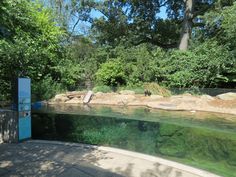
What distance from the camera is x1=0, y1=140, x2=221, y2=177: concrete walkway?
4.04 m

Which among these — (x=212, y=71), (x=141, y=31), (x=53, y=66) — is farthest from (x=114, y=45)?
(x=212, y=71)

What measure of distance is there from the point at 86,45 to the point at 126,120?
52.6 feet

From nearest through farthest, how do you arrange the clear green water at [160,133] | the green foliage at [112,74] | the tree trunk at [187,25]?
→ the clear green water at [160,133]
the green foliage at [112,74]
the tree trunk at [187,25]

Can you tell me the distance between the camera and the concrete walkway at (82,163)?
4039 millimetres

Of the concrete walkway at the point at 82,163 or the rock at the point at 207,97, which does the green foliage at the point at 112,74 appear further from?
the concrete walkway at the point at 82,163

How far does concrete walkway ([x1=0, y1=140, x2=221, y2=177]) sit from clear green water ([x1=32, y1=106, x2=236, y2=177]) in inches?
40.7

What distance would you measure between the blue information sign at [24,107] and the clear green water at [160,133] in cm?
99

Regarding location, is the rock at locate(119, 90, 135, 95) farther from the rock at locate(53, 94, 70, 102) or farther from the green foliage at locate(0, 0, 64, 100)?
the green foliage at locate(0, 0, 64, 100)

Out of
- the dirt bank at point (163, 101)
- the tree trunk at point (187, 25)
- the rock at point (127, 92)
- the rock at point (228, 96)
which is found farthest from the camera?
the tree trunk at point (187, 25)

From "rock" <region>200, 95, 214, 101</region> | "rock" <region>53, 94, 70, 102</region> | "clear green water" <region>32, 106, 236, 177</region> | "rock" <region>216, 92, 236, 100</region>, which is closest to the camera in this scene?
"clear green water" <region>32, 106, 236, 177</region>

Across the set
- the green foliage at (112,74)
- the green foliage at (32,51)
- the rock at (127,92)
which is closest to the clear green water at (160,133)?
the green foliage at (32,51)

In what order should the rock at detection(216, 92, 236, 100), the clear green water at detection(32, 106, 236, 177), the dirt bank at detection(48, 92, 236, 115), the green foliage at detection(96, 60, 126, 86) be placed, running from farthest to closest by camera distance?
1. the green foliage at detection(96, 60, 126, 86)
2. the rock at detection(216, 92, 236, 100)
3. the dirt bank at detection(48, 92, 236, 115)
4. the clear green water at detection(32, 106, 236, 177)

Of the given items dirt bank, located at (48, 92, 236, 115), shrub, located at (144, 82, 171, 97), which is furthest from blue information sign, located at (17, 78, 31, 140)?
shrub, located at (144, 82, 171, 97)

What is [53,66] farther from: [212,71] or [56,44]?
[212,71]
